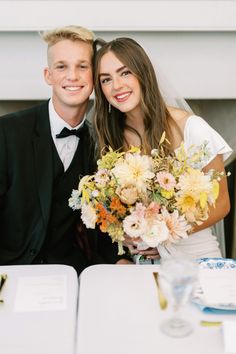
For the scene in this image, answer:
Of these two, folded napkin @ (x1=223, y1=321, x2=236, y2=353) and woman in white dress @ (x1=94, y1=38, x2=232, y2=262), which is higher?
woman in white dress @ (x1=94, y1=38, x2=232, y2=262)

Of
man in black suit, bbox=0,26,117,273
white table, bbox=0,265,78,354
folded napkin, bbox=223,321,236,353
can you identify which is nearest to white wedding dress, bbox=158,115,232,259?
man in black suit, bbox=0,26,117,273

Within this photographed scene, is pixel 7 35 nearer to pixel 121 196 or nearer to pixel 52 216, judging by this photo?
pixel 52 216

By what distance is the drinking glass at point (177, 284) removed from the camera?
1255 millimetres

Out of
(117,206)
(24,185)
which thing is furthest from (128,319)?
(24,185)

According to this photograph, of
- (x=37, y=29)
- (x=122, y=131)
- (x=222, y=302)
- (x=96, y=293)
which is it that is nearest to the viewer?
(x=222, y=302)

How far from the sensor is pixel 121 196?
1.66 meters

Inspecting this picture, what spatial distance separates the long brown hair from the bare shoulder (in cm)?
3

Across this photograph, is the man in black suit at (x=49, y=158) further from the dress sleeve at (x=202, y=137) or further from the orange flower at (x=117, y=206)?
the orange flower at (x=117, y=206)

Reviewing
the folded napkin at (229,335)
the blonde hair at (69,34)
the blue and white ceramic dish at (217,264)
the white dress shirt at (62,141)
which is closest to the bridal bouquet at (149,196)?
the blue and white ceramic dish at (217,264)

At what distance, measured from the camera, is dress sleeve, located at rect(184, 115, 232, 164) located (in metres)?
2.36

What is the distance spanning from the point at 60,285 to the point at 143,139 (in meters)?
1.01

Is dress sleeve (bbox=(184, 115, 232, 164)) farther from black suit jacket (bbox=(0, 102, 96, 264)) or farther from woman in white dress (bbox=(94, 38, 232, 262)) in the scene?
black suit jacket (bbox=(0, 102, 96, 264))

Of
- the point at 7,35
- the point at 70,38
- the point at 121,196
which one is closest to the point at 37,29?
the point at 7,35

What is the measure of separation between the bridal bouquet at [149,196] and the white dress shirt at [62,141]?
0.66 meters
